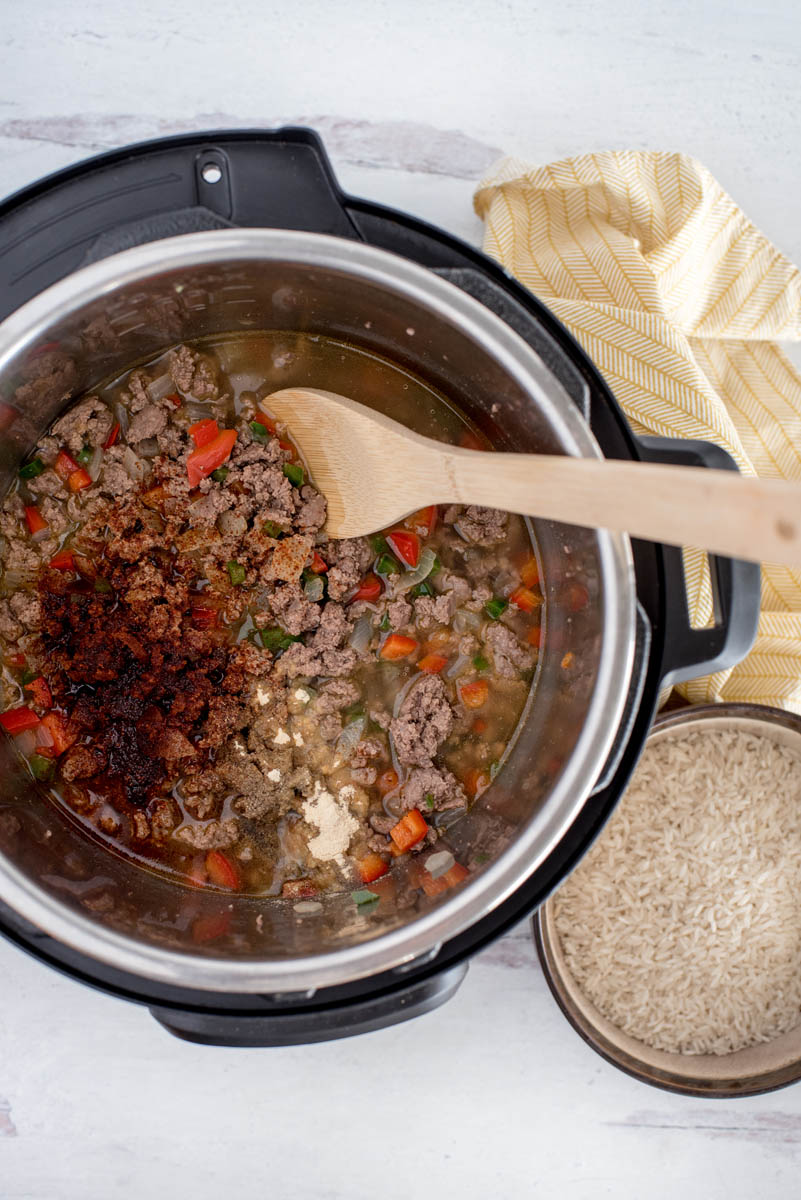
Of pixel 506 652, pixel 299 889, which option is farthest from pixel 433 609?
pixel 299 889

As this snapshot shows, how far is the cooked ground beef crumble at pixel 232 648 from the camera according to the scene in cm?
201

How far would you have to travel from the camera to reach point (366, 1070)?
7.40ft

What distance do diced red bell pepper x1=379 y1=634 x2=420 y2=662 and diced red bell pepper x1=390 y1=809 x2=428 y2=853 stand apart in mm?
356

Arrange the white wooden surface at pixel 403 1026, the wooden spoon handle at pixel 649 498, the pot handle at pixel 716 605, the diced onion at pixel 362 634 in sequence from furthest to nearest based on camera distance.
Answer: the white wooden surface at pixel 403 1026, the diced onion at pixel 362 634, the pot handle at pixel 716 605, the wooden spoon handle at pixel 649 498

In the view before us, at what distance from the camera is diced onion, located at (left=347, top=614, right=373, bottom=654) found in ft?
6.83

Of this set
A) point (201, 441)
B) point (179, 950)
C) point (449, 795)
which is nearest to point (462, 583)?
point (449, 795)

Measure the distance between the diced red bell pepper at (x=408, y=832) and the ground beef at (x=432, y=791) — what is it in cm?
3

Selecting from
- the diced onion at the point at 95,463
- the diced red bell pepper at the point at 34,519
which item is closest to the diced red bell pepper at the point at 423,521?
the diced onion at the point at 95,463

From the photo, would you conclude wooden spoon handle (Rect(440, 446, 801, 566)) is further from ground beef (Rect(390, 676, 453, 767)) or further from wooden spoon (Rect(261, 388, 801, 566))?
ground beef (Rect(390, 676, 453, 767))

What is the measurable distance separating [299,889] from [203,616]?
654 mm

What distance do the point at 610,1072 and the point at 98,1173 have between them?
129 centimetres

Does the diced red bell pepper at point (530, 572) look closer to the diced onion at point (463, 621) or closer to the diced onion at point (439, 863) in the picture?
the diced onion at point (463, 621)

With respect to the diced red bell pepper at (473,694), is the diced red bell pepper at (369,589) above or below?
above

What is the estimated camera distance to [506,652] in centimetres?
208
